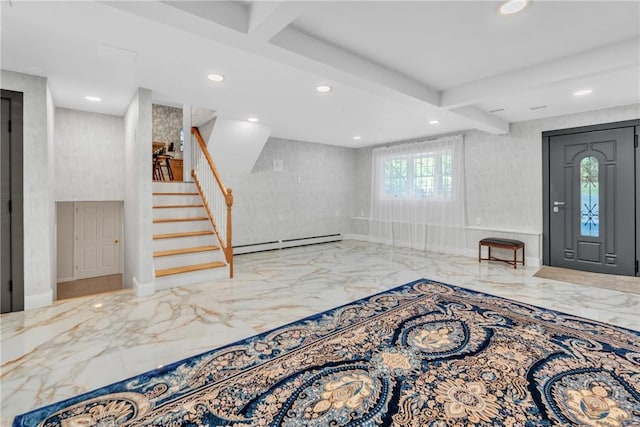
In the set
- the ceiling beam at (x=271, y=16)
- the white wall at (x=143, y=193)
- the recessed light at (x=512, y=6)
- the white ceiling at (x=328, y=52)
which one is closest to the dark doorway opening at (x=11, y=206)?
the white ceiling at (x=328, y=52)

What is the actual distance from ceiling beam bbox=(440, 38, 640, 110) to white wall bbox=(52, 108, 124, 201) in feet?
16.7

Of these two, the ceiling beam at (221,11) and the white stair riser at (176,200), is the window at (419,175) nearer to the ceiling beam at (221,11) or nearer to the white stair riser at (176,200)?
the white stair riser at (176,200)

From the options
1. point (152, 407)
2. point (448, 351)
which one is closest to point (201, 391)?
point (152, 407)

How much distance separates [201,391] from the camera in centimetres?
193

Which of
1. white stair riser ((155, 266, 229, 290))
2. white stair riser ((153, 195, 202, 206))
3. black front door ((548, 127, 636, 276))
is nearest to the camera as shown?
white stair riser ((155, 266, 229, 290))

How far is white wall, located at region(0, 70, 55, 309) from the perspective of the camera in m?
3.36

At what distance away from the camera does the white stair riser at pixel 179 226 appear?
15.4 ft

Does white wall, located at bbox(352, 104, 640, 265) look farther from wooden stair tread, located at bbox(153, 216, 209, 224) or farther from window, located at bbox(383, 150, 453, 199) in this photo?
wooden stair tread, located at bbox(153, 216, 209, 224)

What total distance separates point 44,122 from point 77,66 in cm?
83

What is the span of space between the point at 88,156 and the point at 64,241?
2.50m

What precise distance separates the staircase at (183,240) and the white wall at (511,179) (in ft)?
16.2

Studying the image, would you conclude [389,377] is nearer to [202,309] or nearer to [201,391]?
[201,391]

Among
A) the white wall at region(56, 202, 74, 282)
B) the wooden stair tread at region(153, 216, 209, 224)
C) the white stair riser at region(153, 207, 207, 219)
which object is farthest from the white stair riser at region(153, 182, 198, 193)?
the white wall at region(56, 202, 74, 282)

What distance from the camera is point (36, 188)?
11.2 ft
